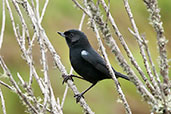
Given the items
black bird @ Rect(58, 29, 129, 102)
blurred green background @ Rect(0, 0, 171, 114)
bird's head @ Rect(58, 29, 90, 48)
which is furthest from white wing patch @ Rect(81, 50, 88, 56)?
blurred green background @ Rect(0, 0, 171, 114)

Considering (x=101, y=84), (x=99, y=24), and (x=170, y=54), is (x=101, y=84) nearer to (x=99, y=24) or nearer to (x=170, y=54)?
(x=170, y=54)

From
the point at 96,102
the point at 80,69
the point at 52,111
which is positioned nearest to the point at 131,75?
the point at 52,111

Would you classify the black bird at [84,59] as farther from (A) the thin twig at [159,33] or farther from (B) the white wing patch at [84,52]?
(A) the thin twig at [159,33]

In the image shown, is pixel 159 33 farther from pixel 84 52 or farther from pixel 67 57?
pixel 67 57

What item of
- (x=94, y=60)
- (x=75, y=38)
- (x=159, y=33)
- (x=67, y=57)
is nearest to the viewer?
(x=159, y=33)

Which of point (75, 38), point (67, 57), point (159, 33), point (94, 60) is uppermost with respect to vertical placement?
point (159, 33)

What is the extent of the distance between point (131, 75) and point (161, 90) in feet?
0.85

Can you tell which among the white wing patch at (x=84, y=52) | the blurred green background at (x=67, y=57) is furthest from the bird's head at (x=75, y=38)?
the blurred green background at (x=67, y=57)

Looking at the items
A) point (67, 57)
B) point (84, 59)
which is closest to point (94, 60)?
point (84, 59)

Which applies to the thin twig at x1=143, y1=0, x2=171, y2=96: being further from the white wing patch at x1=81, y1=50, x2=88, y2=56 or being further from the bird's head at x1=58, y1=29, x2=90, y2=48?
the bird's head at x1=58, y1=29, x2=90, y2=48

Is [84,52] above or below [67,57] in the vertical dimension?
above

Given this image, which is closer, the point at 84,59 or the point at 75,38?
the point at 84,59

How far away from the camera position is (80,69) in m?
3.96

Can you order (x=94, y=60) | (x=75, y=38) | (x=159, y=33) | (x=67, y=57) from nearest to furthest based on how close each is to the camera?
1. (x=159, y=33)
2. (x=94, y=60)
3. (x=75, y=38)
4. (x=67, y=57)
